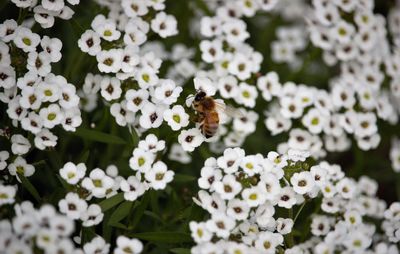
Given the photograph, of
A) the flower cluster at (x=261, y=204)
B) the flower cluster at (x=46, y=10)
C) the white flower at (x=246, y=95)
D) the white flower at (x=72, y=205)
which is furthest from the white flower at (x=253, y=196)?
the flower cluster at (x=46, y=10)

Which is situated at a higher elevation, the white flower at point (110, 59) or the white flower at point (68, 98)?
the white flower at point (110, 59)

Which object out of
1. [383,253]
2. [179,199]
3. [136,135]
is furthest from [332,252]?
[136,135]

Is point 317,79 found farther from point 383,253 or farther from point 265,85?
point 383,253

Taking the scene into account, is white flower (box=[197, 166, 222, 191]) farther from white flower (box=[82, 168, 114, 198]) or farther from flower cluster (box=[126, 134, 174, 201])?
white flower (box=[82, 168, 114, 198])

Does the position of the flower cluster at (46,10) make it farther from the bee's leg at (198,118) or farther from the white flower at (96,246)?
the white flower at (96,246)

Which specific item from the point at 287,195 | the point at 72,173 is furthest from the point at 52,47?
the point at 287,195

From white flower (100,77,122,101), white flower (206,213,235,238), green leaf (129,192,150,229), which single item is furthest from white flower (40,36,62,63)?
white flower (206,213,235,238)
